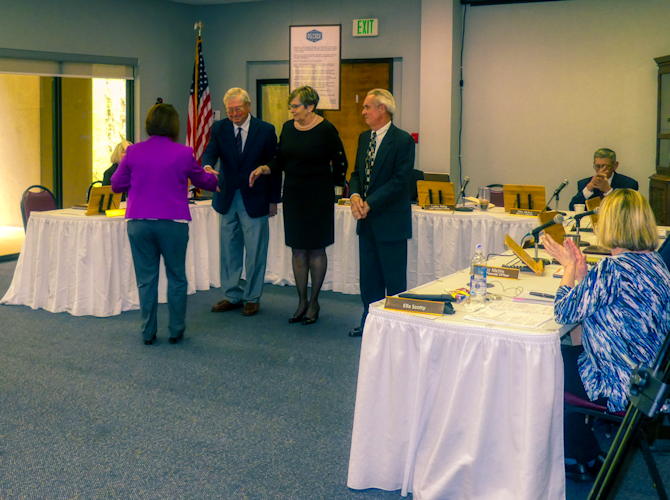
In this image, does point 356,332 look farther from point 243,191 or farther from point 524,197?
point 524,197

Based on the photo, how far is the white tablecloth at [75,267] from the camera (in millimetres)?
4559

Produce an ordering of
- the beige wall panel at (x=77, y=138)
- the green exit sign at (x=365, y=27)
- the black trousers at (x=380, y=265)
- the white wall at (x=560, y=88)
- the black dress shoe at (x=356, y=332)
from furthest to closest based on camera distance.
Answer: the green exit sign at (x=365, y=27) → the beige wall panel at (x=77, y=138) → the white wall at (x=560, y=88) → the black dress shoe at (x=356, y=332) → the black trousers at (x=380, y=265)

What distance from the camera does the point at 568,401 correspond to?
221cm

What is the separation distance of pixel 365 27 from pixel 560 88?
225 cm

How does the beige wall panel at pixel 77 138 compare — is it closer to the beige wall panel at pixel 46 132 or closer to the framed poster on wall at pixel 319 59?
the beige wall panel at pixel 46 132

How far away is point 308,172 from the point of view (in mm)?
4234

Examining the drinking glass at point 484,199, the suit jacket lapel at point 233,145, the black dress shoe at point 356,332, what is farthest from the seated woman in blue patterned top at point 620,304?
the drinking glass at point 484,199

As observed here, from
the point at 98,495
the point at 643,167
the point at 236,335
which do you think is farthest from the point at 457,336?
the point at 643,167

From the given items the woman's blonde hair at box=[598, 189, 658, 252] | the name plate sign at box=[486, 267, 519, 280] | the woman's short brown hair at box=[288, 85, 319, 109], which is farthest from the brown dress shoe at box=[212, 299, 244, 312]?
the woman's blonde hair at box=[598, 189, 658, 252]

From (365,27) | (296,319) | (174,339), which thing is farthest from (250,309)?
(365,27)

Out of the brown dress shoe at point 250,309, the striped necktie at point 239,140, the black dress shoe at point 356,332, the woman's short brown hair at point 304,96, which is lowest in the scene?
the black dress shoe at point 356,332

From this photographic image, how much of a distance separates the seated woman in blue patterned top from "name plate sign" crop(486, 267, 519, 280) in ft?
2.21

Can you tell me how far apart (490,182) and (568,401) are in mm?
5488

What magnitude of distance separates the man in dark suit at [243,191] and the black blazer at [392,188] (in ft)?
3.44
